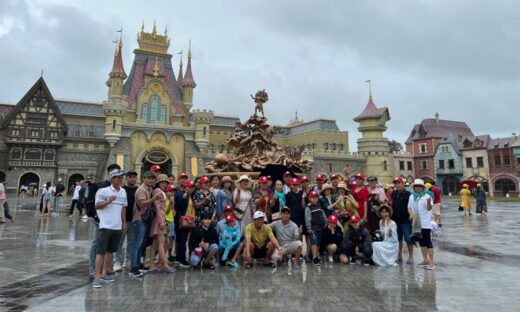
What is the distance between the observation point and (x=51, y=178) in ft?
131

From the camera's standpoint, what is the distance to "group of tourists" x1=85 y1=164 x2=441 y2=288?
5.84 m

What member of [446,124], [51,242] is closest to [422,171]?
[446,124]

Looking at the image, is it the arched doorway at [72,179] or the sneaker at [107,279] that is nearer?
the sneaker at [107,279]

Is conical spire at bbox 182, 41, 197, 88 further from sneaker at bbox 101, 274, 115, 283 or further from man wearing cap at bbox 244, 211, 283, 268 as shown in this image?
sneaker at bbox 101, 274, 115, 283

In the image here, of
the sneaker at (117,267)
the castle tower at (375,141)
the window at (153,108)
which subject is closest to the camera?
the sneaker at (117,267)

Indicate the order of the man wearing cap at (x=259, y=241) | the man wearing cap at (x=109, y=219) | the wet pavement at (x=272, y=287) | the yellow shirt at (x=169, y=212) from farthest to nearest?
the yellow shirt at (x=169, y=212) → the man wearing cap at (x=259, y=241) → the man wearing cap at (x=109, y=219) → the wet pavement at (x=272, y=287)

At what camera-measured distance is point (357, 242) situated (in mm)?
6918

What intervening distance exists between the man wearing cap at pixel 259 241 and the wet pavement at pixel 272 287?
31 centimetres

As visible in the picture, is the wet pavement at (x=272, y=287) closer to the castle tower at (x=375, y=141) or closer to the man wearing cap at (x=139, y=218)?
the man wearing cap at (x=139, y=218)

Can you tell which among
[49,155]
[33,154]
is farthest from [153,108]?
[33,154]

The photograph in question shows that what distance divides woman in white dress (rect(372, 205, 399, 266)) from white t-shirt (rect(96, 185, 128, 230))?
4771mm

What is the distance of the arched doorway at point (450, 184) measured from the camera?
5384 cm

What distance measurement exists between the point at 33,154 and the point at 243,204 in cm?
4217

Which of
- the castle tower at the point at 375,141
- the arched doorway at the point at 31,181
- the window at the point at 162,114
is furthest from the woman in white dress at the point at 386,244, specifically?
the castle tower at the point at 375,141
